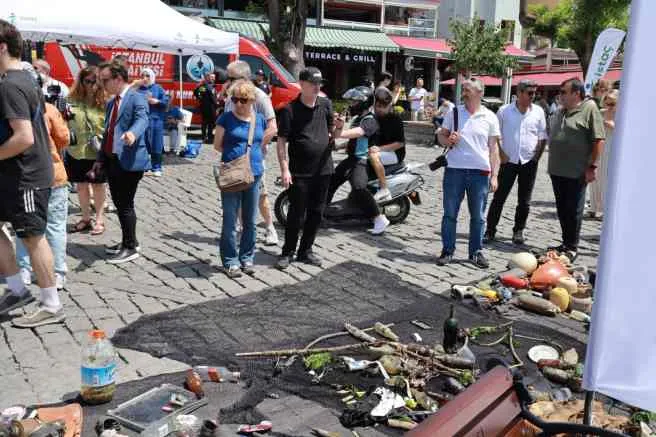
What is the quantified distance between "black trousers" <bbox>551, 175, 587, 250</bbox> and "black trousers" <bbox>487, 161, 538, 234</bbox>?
0.40m

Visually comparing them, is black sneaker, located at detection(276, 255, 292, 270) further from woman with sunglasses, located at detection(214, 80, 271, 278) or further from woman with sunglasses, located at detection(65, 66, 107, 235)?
woman with sunglasses, located at detection(65, 66, 107, 235)

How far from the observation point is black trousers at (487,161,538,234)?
24.8 ft

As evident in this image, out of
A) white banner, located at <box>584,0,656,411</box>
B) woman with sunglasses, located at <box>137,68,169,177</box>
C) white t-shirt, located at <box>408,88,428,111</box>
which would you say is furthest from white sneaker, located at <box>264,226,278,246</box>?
white t-shirt, located at <box>408,88,428,111</box>

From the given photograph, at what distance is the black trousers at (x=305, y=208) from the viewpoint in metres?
6.23

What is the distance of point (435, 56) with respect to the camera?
118ft

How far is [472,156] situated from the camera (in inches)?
252

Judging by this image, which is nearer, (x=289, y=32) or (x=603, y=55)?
(x=603, y=55)

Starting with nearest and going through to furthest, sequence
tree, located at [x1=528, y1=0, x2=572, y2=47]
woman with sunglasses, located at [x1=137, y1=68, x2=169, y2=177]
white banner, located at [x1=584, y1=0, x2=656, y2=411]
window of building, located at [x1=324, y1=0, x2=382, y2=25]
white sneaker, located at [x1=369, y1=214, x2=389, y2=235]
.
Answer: white banner, located at [x1=584, y1=0, x2=656, y2=411]
white sneaker, located at [x1=369, y1=214, x2=389, y2=235]
woman with sunglasses, located at [x1=137, y1=68, x2=169, y2=177]
tree, located at [x1=528, y1=0, x2=572, y2=47]
window of building, located at [x1=324, y1=0, x2=382, y2=25]

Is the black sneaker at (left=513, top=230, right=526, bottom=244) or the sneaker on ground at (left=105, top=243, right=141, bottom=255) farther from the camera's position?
the black sneaker at (left=513, top=230, right=526, bottom=244)

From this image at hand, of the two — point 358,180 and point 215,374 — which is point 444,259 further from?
point 215,374

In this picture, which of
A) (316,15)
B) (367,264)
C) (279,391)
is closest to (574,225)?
(367,264)

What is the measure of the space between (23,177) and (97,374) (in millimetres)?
1621

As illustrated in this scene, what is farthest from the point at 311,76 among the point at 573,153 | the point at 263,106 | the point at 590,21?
the point at 590,21

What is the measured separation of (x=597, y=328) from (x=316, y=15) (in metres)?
35.2
